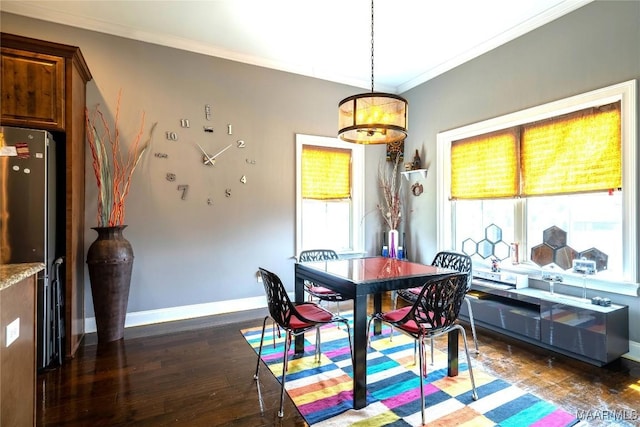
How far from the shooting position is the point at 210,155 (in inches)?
155

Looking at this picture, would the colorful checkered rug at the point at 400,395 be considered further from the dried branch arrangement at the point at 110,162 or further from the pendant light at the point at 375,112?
the dried branch arrangement at the point at 110,162

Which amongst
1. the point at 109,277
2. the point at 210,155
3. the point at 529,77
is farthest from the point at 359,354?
the point at 529,77

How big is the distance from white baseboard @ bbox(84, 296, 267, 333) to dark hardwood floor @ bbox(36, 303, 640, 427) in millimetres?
355

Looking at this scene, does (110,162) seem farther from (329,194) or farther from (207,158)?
(329,194)

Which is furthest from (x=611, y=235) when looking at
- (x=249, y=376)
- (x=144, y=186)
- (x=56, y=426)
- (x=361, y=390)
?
(x=144, y=186)

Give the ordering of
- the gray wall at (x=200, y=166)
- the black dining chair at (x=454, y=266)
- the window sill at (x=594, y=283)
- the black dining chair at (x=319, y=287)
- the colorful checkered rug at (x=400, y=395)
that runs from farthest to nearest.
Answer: the gray wall at (x=200, y=166) → the black dining chair at (x=319, y=287) → the black dining chair at (x=454, y=266) → the window sill at (x=594, y=283) → the colorful checkered rug at (x=400, y=395)

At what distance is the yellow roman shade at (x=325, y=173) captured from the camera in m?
4.56

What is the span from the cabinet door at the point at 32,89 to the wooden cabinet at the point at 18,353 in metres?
1.85

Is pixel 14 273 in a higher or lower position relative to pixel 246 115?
lower

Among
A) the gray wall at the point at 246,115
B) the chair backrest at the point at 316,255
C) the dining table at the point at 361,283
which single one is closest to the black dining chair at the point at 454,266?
the dining table at the point at 361,283

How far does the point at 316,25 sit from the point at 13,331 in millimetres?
3510

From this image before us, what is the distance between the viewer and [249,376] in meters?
2.52

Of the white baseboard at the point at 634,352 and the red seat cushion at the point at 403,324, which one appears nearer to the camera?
the red seat cushion at the point at 403,324

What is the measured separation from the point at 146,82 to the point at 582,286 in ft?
16.2
